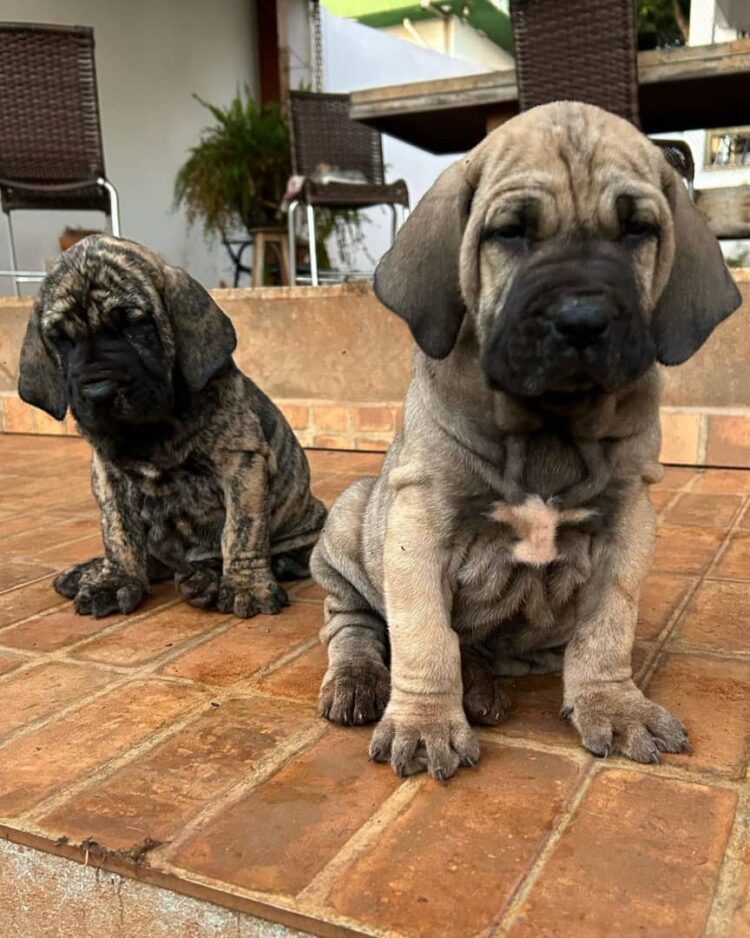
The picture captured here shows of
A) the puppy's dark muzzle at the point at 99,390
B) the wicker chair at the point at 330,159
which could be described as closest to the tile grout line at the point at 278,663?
the puppy's dark muzzle at the point at 99,390

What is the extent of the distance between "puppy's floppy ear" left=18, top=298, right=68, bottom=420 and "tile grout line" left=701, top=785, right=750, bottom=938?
8.10 ft

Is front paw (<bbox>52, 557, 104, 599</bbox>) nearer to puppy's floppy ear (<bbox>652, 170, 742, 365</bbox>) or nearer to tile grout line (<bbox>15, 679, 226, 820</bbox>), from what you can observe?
tile grout line (<bbox>15, 679, 226, 820</bbox>)

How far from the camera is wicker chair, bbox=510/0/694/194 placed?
573cm

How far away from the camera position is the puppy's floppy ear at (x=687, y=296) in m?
2.19

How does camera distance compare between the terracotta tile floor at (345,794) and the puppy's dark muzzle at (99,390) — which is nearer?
the terracotta tile floor at (345,794)

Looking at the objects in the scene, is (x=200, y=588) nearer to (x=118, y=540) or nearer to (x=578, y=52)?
(x=118, y=540)

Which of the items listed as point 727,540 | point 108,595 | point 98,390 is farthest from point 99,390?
point 727,540

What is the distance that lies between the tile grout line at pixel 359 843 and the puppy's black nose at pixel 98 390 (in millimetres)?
1616

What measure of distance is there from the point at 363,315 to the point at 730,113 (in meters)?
3.20

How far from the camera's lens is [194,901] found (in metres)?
1.79

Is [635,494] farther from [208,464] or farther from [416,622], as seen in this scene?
[208,464]

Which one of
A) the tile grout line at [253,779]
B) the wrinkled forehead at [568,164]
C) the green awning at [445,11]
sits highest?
the green awning at [445,11]

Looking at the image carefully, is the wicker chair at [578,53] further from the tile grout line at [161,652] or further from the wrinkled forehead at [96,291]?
the tile grout line at [161,652]

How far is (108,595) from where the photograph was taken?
3426 mm
